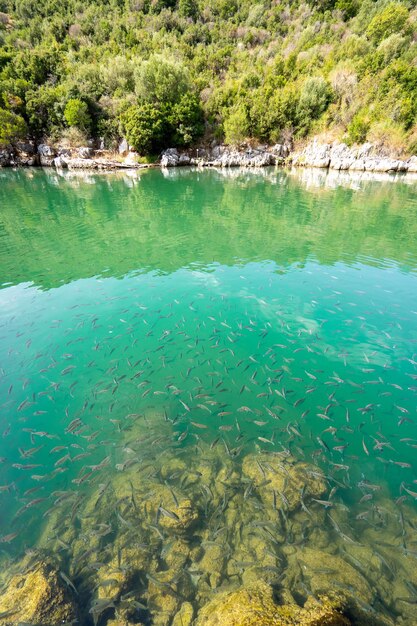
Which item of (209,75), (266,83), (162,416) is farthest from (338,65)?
(162,416)

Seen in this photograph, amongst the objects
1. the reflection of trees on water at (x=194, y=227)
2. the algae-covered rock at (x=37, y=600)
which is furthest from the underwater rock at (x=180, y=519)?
the reflection of trees on water at (x=194, y=227)

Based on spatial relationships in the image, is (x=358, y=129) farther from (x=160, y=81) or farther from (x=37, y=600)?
(x=37, y=600)

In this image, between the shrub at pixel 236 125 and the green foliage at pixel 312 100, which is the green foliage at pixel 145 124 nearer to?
the shrub at pixel 236 125

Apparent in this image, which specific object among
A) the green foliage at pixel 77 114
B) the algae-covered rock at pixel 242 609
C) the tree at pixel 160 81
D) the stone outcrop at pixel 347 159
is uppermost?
the tree at pixel 160 81

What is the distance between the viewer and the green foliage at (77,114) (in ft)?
177

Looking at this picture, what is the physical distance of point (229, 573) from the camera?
4.07 meters

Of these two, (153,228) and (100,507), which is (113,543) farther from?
(153,228)

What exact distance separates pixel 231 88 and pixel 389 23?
3148cm

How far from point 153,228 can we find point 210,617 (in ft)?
62.9

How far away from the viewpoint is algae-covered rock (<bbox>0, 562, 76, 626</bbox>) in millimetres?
3408

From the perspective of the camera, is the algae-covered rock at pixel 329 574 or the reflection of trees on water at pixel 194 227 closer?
the algae-covered rock at pixel 329 574

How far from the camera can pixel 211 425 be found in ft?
20.6

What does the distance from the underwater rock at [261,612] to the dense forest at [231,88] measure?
5599 cm

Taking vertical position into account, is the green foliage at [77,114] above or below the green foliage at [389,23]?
below
